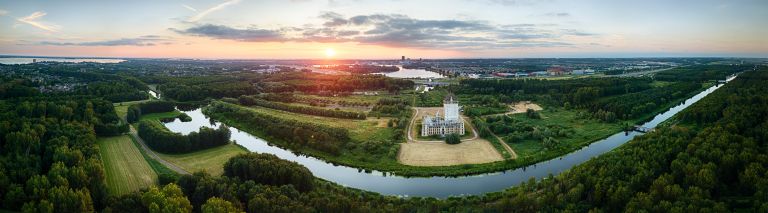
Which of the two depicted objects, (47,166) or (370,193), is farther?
(47,166)

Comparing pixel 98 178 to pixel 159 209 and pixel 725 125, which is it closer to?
pixel 159 209

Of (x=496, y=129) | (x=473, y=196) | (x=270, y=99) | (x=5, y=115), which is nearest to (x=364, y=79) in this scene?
(x=270, y=99)

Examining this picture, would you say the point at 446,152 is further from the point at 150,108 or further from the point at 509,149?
the point at 150,108

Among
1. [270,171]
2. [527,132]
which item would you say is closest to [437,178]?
[270,171]

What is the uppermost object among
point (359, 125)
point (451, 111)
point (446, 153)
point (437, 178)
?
point (451, 111)

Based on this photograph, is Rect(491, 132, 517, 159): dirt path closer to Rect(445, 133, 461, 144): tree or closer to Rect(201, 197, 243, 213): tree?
Rect(445, 133, 461, 144): tree

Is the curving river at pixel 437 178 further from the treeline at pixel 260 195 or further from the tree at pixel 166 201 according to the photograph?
the tree at pixel 166 201
